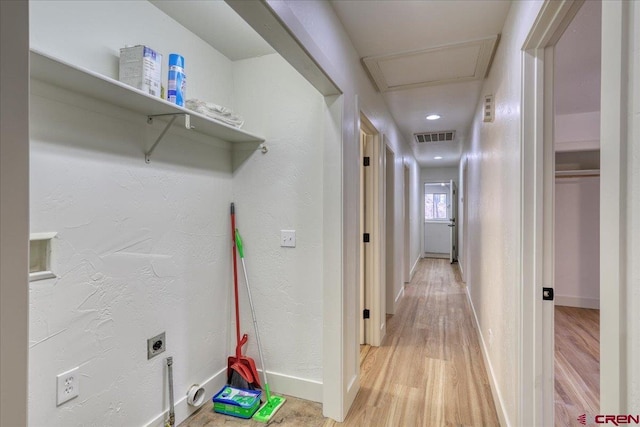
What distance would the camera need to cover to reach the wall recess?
121 centimetres

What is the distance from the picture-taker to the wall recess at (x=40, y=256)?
3.99 ft

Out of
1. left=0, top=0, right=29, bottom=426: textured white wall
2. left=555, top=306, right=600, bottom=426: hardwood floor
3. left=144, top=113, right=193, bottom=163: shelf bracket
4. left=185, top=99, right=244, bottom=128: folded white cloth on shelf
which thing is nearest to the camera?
left=0, top=0, right=29, bottom=426: textured white wall

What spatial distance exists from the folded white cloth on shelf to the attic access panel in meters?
1.08

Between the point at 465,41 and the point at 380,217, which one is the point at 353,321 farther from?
the point at 465,41

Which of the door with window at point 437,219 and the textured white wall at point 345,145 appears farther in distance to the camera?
the door with window at point 437,219

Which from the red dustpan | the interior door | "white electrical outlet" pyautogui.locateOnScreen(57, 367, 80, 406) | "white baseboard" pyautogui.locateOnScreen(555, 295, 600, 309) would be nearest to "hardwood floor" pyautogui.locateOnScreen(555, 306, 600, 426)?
"white baseboard" pyautogui.locateOnScreen(555, 295, 600, 309)

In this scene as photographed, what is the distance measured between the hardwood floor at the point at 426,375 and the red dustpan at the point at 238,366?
1.95ft

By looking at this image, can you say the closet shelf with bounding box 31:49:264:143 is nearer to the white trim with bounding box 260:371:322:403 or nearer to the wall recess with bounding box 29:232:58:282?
the wall recess with bounding box 29:232:58:282

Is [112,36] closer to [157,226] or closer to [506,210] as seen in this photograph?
[157,226]

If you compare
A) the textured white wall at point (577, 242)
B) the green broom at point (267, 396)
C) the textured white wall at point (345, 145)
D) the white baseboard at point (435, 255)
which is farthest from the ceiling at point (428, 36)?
the white baseboard at point (435, 255)

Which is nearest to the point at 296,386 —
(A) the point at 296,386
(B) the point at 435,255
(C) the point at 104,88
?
(A) the point at 296,386

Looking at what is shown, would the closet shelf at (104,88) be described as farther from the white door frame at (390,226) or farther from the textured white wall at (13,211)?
the white door frame at (390,226)

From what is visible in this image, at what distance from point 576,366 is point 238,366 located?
272cm

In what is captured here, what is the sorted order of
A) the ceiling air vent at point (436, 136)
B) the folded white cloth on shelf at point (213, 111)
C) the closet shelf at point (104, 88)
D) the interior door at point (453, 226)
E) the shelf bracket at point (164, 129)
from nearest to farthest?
the closet shelf at point (104, 88) → the shelf bracket at point (164, 129) → the folded white cloth on shelf at point (213, 111) → the ceiling air vent at point (436, 136) → the interior door at point (453, 226)
